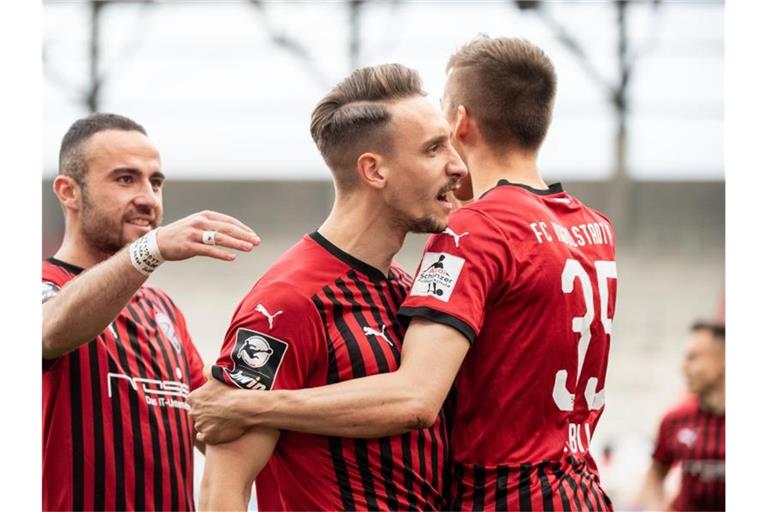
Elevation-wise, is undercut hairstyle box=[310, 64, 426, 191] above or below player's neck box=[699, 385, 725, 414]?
above

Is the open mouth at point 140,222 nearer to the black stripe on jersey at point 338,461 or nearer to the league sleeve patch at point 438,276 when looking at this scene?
the black stripe on jersey at point 338,461

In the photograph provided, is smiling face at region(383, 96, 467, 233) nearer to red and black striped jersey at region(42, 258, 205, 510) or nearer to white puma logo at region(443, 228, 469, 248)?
white puma logo at region(443, 228, 469, 248)

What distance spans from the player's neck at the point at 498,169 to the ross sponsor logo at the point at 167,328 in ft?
4.58

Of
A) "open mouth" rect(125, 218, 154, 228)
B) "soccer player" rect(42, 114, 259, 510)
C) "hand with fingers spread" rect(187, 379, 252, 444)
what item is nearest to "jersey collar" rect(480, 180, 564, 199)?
"hand with fingers spread" rect(187, 379, 252, 444)

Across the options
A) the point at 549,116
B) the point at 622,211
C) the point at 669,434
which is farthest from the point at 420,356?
the point at 622,211

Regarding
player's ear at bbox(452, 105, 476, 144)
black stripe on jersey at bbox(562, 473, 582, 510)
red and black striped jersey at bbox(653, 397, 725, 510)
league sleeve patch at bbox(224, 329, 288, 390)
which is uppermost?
player's ear at bbox(452, 105, 476, 144)

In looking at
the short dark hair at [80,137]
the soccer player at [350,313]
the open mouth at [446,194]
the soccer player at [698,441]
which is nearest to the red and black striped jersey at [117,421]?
the short dark hair at [80,137]

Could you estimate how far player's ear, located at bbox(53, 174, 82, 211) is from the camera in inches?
151

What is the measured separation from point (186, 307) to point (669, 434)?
39.9ft

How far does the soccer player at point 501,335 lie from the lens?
2758 millimetres

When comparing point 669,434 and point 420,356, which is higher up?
point 420,356

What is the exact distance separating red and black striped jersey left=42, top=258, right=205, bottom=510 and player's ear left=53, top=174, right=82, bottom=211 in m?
0.22

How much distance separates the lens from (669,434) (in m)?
7.16

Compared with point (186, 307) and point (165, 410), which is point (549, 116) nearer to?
point (165, 410)
